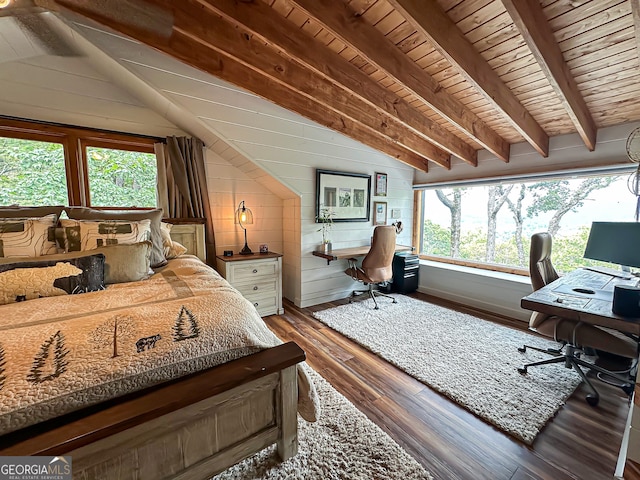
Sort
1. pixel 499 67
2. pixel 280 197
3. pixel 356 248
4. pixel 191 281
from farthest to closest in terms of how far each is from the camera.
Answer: pixel 356 248, pixel 280 197, pixel 499 67, pixel 191 281

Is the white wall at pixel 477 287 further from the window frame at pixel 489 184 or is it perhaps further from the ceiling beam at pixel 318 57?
the ceiling beam at pixel 318 57

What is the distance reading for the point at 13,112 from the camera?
7.07 feet

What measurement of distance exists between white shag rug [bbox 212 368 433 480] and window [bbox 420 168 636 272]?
3160 millimetres

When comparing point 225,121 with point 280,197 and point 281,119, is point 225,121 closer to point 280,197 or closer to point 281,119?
point 281,119

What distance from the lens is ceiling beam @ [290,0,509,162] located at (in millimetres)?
1669

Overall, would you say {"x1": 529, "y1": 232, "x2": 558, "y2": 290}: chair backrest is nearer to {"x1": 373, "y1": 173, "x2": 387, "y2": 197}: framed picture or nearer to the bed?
the bed

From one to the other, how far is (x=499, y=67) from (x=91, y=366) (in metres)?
3.07

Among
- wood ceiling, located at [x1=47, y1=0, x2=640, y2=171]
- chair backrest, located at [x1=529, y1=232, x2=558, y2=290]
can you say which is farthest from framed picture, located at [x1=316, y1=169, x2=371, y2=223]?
chair backrest, located at [x1=529, y1=232, x2=558, y2=290]

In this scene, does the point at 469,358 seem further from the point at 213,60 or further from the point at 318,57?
the point at 213,60

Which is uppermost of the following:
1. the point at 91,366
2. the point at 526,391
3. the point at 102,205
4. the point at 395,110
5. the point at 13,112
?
the point at 395,110

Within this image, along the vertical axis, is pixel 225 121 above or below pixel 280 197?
above

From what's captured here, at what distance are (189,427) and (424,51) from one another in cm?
275

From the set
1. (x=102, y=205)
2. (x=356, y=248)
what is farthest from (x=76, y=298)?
(x=356, y=248)

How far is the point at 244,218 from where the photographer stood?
3.17 m
